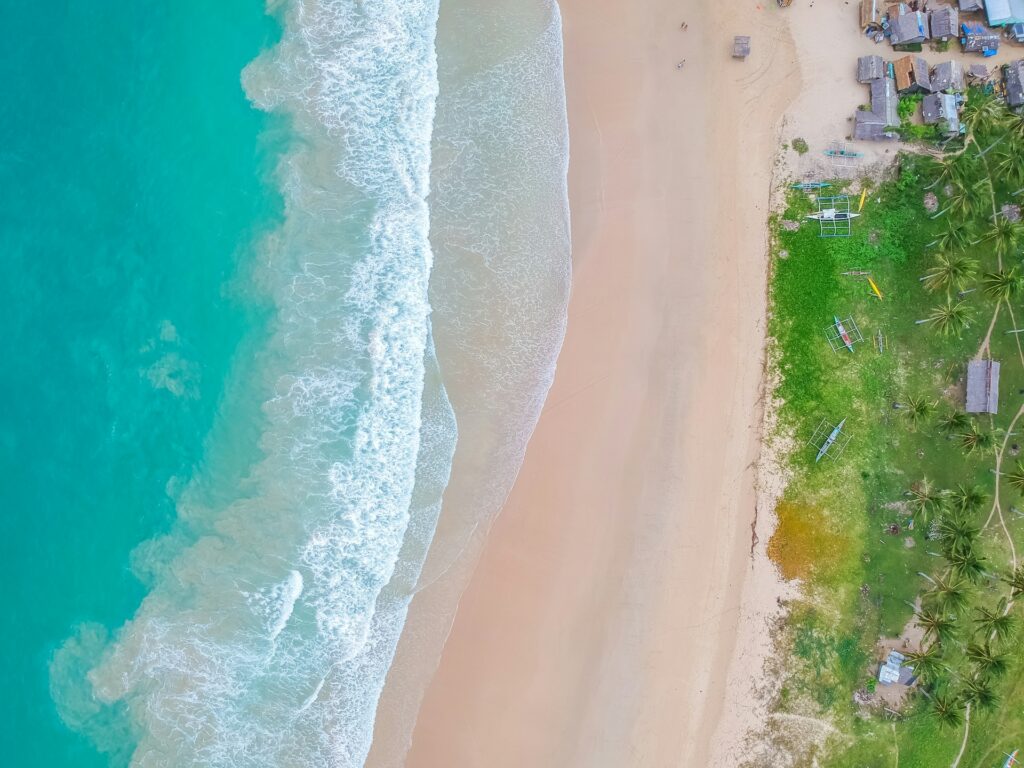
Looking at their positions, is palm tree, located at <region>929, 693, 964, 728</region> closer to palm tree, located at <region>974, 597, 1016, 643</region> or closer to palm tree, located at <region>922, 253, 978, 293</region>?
palm tree, located at <region>974, 597, 1016, 643</region>

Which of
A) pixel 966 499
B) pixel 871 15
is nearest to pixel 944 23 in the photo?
pixel 871 15

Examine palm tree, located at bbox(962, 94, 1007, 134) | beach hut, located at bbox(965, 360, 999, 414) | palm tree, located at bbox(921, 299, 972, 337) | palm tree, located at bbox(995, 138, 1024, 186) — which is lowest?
beach hut, located at bbox(965, 360, 999, 414)

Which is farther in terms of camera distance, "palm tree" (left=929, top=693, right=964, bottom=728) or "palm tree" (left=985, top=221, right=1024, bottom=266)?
"palm tree" (left=985, top=221, right=1024, bottom=266)

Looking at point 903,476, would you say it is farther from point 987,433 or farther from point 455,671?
point 455,671

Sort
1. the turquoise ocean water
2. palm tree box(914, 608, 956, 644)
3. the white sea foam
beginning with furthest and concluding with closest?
palm tree box(914, 608, 956, 644), the turquoise ocean water, the white sea foam

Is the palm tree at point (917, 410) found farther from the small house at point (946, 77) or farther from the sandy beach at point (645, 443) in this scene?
the small house at point (946, 77)

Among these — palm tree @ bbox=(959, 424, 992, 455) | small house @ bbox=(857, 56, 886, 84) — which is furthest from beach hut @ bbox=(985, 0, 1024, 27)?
palm tree @ bbox=(959, 424, 992, 455)

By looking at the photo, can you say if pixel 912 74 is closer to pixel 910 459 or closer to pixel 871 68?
pixel 871 68

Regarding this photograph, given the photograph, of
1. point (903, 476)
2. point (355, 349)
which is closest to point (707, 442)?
point (903, 476)
